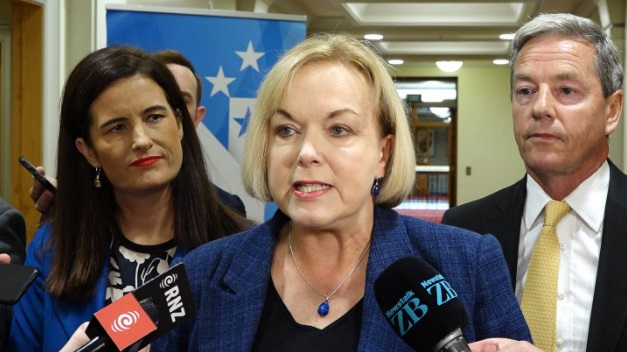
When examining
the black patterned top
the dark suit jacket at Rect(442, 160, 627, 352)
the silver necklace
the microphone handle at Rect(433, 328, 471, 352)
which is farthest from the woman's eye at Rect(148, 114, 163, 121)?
the microphone handle at Rect(433, 328, 471, 352)

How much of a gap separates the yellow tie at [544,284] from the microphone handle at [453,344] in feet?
2.86

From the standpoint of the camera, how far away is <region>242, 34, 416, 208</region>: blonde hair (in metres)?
1.63

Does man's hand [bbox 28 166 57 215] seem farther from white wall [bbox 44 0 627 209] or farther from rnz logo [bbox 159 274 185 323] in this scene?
white wall [bbox 44 0 627 209]

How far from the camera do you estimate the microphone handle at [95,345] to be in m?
1.00

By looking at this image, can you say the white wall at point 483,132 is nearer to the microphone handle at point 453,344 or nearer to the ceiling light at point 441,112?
the ceiling light at point 441,112

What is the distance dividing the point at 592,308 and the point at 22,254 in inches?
54.1

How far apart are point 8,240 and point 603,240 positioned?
1.42m

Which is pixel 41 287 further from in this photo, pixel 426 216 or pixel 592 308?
Result: pixel 426 216

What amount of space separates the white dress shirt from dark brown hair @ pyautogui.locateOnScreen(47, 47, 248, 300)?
0.77m

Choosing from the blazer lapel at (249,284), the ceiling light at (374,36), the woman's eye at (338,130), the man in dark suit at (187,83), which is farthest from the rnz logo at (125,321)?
the ceiling light at (374,36)

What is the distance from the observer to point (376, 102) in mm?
1620

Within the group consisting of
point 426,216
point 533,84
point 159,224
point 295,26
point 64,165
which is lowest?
point 426,216

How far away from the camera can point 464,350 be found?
42.6 inches

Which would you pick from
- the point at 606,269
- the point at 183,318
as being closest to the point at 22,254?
the point at 183,318
